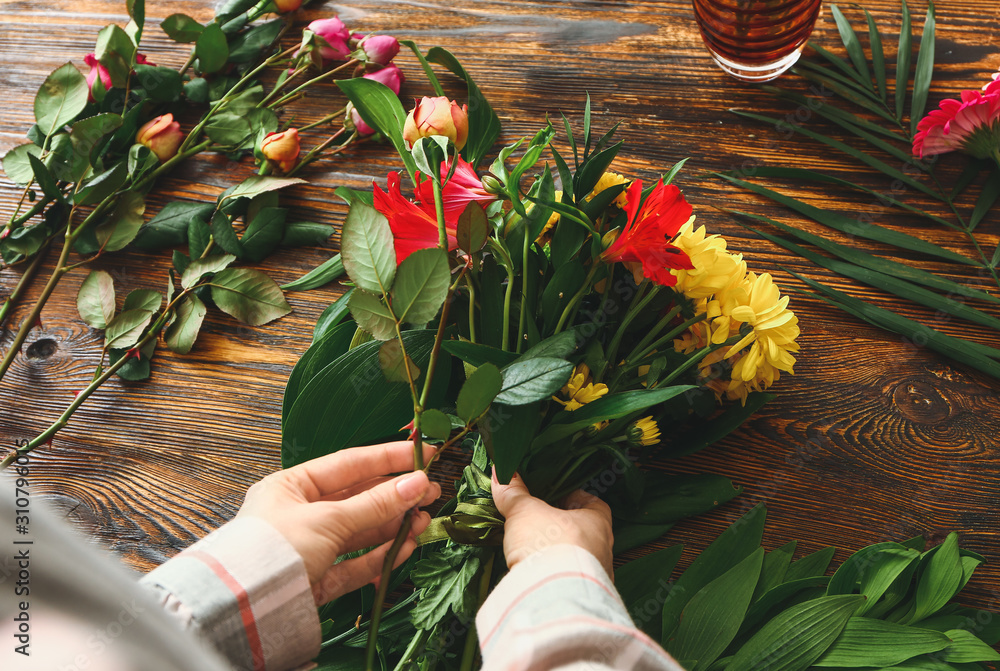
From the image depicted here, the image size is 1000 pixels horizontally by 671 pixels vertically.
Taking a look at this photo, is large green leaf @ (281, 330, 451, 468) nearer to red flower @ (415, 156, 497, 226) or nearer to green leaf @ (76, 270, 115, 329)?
red flower @ (415, 156, 497, 226)

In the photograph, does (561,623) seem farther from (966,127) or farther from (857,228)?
(966,127)

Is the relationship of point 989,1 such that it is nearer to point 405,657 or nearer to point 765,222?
point 765,222

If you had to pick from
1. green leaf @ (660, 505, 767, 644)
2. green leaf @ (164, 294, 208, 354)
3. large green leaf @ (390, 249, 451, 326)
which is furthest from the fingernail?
green leaf @ (164, 294, 208, 354)

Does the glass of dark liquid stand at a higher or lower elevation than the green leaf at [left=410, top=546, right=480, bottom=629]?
higher

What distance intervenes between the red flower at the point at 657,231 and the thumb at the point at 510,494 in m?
0.17

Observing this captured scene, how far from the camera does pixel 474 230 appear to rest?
0.42m

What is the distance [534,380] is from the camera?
42 centimetres

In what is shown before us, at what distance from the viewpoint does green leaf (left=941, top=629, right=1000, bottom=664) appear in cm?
→ 46

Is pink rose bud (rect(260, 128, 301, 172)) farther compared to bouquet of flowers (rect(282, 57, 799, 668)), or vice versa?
pink rose bud (rect(260, 128, 301, 172))

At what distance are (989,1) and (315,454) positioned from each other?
86 cm

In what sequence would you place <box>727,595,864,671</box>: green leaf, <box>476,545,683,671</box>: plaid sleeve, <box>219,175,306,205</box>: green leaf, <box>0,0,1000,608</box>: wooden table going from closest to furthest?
<box>476,545,683,671</box>: plaid sleeve
<box>727,595,864,671</box>: green leaf
<box>0,0,1000,608</box>: wooden table
<box>219,175,306,205</box>: green leaf

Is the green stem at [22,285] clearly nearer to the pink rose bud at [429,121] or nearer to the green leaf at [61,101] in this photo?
the green leaf at [61,101]

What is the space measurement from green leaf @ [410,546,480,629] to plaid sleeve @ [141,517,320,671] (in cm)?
8

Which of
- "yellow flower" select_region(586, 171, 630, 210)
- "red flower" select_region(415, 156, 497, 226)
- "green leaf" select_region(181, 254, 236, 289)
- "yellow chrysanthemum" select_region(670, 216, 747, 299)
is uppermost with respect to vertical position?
"red flower" select_region(415, 156, 497, 226)
